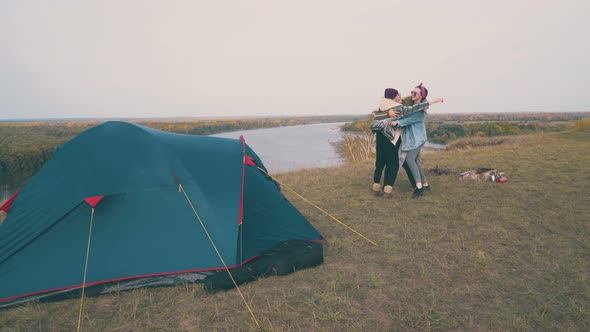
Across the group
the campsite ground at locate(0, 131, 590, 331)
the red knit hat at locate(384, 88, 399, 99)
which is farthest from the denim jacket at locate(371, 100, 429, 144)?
the campsite ground at locate(0, 131, 590, 331)

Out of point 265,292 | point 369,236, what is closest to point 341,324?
point 265,292

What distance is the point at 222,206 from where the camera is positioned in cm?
388

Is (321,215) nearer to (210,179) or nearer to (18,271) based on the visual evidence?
(210,179)

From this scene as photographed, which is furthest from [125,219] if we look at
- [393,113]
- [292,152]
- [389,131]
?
[292,152]

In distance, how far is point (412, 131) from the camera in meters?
6.51

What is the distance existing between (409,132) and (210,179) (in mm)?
4419

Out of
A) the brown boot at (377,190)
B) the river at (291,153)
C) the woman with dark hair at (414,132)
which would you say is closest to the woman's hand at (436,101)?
the woman with dark hair at (414,132)

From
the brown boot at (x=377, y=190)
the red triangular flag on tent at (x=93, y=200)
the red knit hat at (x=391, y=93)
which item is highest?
the red knit hat at (x=391, y=93)

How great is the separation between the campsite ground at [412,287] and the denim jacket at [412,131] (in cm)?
137

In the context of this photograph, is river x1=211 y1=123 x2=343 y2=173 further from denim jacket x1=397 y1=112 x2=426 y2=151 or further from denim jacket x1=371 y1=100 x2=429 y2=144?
denim jacket x1=397 y1=112 x2=426 y2=151

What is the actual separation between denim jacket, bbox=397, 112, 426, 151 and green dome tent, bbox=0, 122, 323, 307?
358 cm

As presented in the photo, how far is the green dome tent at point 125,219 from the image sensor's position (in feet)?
11.2

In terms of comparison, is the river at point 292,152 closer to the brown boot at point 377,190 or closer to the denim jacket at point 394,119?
the denim jacket at point 394,119

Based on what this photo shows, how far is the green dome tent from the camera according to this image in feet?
11.2
